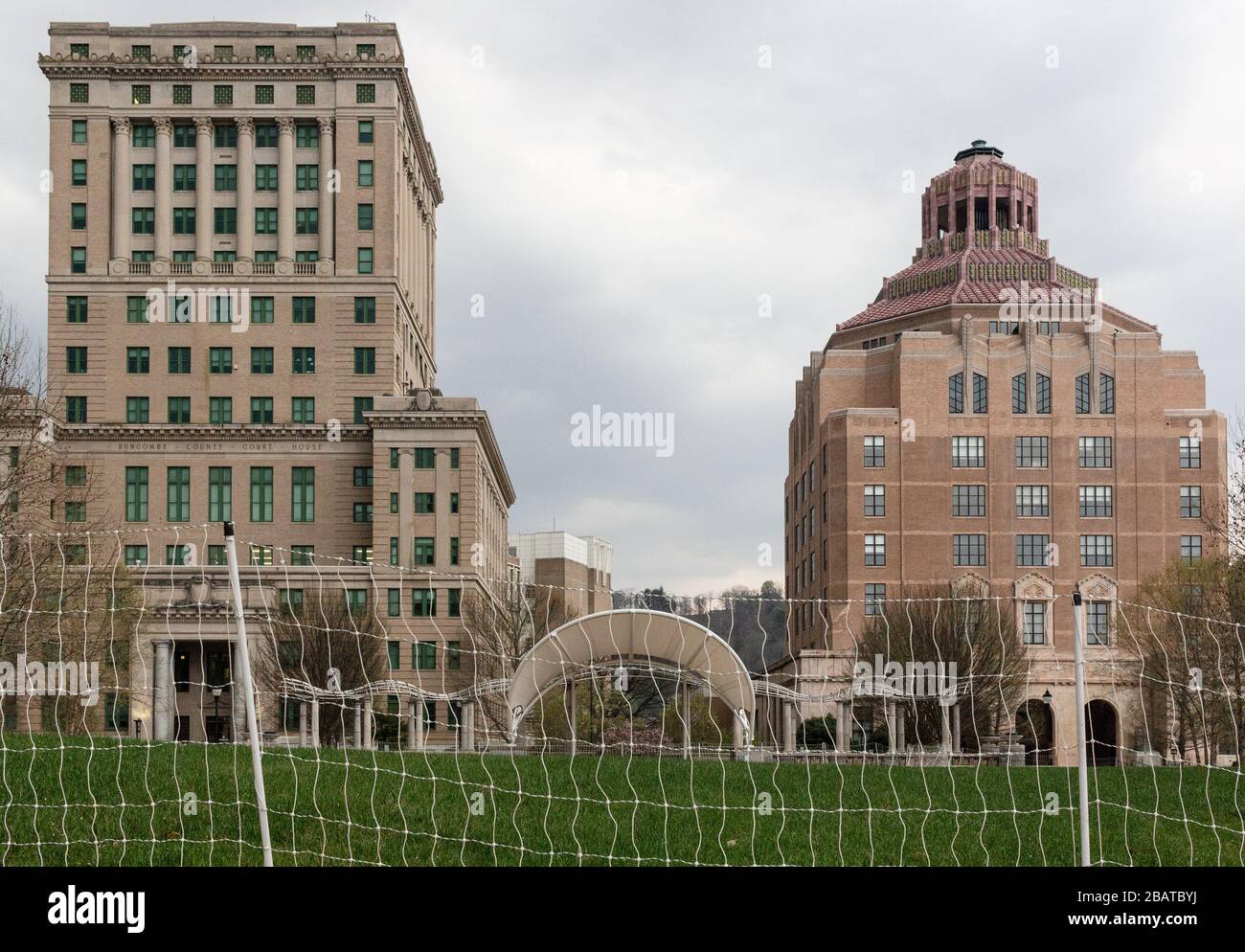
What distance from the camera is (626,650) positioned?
3812cm

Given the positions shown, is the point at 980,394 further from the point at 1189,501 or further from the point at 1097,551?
the point at 1189,501

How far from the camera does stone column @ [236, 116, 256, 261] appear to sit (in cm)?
9831

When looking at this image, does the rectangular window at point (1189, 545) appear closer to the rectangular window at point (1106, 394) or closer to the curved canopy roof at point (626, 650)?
the rectangular window at point (1106, 394)

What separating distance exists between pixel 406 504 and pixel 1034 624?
41.2 metres

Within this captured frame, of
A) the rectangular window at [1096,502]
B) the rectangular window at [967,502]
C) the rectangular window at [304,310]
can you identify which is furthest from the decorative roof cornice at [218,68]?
the rectangular window at [1096,502]

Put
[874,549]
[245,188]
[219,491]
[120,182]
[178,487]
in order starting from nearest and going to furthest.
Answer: [178,487] < [219,491] < [120,182] < [245,188] < [874,549]

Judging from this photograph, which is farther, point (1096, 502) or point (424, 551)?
point (1096, 502)

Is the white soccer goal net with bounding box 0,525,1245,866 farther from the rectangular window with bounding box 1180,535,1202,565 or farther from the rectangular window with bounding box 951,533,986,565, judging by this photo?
the rectangular window with bounding box 1180,535,1202,565

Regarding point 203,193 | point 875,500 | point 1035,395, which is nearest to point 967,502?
point 875,500

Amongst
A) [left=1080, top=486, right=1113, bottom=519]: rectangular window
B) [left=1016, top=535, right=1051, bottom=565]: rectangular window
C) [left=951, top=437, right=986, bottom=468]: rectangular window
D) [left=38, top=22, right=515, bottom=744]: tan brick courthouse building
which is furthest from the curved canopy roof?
[left=1080, top=486, right=1113, bottom=519]: rectangular window

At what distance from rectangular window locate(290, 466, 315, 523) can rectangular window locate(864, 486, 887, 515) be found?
121ft
